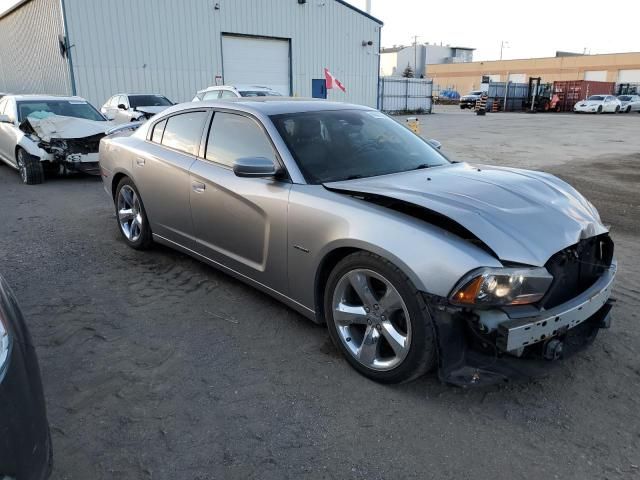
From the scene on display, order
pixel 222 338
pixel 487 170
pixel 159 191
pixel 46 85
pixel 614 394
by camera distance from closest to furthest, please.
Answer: pixel 614 394
pixel 222 338
pixel 487 170
pixel 159 191
pixel 46 85

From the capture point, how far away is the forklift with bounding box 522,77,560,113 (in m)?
45.4

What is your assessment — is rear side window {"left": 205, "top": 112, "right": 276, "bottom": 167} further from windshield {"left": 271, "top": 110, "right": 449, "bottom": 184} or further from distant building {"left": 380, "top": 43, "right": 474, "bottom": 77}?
distant building {"left": 380, "top": 43, "right": 474, "bottom": 77}

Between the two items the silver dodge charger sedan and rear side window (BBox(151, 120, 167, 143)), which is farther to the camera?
rear side window (BBox(151, 120, 167, 143))

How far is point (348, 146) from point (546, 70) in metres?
79.5

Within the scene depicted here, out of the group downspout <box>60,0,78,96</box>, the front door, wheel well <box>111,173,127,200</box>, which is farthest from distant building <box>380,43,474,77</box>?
wheel well <box>111,173,127,200</box>

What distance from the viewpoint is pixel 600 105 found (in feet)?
137

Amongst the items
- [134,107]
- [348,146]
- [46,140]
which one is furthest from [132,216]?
[134,107]

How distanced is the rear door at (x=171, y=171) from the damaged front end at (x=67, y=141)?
5.09m

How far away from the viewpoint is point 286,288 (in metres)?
3.53

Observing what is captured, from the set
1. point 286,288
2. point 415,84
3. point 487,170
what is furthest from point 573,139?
point 415,84

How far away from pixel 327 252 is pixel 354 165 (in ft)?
2.79

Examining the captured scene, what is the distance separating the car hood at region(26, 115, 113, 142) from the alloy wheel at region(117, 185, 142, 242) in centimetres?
458

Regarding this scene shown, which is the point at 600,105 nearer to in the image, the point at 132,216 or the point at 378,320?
the point at 132,216

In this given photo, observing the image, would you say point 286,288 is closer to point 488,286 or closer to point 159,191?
point 488,286
